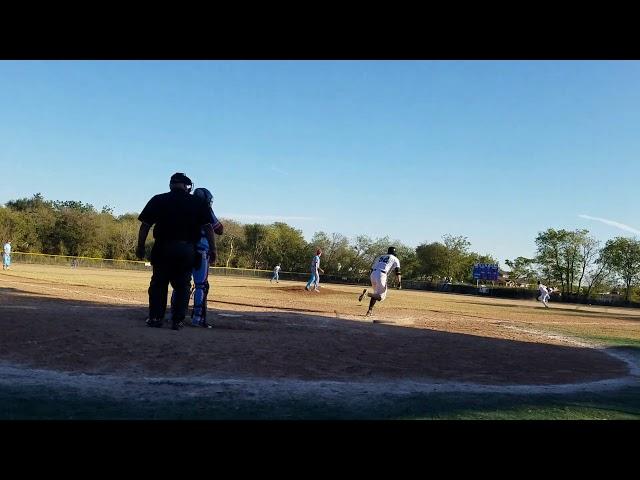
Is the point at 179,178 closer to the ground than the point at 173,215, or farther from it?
farther from it

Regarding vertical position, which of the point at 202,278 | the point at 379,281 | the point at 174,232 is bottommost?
the point at 202,278

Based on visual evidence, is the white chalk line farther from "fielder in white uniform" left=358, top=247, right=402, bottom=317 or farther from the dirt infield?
A: "fielder in white uniform" left=358, top=247, right=402, bottom=317

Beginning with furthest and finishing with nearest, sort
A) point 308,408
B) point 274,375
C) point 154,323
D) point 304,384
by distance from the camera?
1. point 154,323
2. point 274,375
3. point 304,384
4. point 308,408

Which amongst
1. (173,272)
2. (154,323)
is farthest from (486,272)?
(173,272)

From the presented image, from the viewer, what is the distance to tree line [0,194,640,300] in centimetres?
7231

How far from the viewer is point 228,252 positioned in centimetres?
8562

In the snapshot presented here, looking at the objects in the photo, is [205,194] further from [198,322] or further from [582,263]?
[582,263]

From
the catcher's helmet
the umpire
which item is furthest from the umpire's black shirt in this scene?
the catcher's helmet

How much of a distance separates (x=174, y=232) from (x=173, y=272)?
21.4 inches

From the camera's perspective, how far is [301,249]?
87.7 m

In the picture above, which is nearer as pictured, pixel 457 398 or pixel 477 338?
pixel 457 398
